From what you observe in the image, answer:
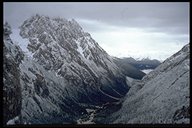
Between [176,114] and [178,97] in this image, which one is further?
[178,97]

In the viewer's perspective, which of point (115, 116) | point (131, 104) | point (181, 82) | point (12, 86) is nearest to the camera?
point (12, 86)

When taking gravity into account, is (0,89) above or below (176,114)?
above

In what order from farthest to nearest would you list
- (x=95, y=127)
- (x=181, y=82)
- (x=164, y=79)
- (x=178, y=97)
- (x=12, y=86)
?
(x=164, y=79) < (x=181, y=82) < (x=12, y=86) < (x=178, y=97) < (x=95, y=127)

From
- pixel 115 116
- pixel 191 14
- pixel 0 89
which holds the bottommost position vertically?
pixel 115 116

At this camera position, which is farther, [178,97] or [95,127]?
[178,97]

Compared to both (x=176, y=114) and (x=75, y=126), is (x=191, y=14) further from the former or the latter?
(x=176, y=114)

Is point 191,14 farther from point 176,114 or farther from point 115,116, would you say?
point 115,116

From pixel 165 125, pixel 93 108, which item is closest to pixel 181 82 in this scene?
pixel 93 108

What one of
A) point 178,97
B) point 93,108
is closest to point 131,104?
point 93,108

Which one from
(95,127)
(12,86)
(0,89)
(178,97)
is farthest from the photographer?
(12,86)
